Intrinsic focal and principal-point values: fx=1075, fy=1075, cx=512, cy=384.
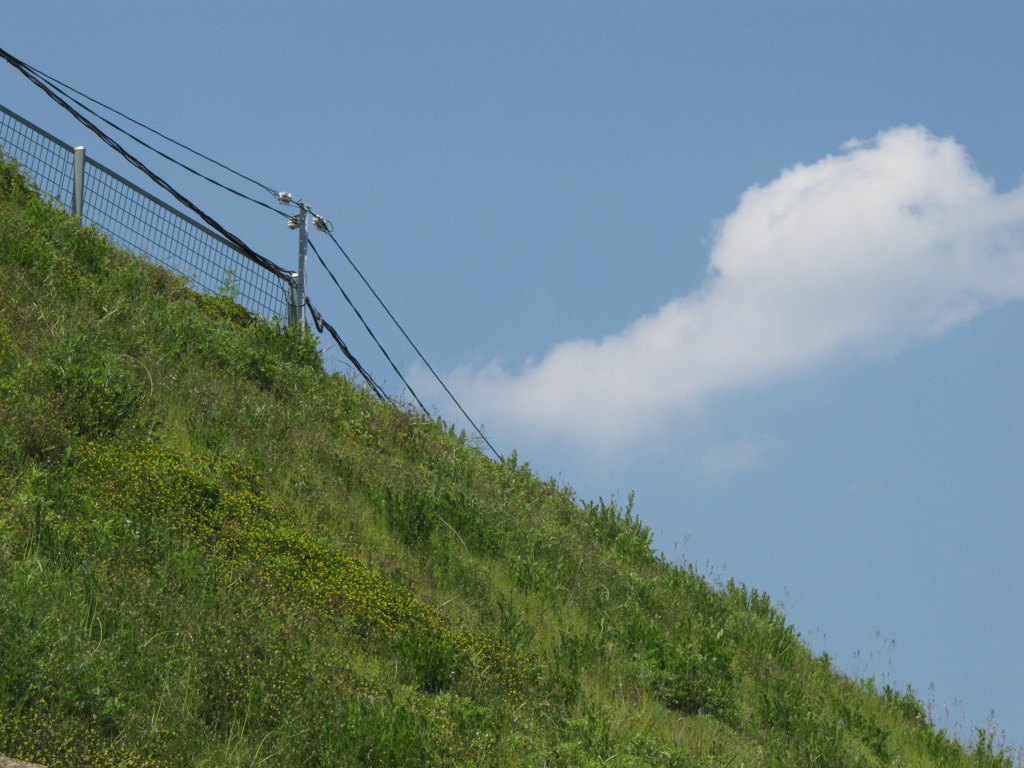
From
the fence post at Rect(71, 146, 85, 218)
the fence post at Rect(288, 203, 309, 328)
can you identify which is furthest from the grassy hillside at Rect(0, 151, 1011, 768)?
the fence post at Rect(288, 203, 309, 328)

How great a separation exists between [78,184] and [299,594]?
10.2 m

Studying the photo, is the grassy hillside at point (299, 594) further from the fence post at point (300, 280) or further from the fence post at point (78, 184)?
the fence post at point (300, 280)

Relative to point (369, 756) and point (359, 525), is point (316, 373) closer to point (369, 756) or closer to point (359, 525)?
point (359, 525)

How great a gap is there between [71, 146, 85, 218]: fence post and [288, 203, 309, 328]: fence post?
321 centimetres

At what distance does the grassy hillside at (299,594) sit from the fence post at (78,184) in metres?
1.02

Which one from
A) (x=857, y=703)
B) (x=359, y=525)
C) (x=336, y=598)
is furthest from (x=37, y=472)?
(x=857, y=703)

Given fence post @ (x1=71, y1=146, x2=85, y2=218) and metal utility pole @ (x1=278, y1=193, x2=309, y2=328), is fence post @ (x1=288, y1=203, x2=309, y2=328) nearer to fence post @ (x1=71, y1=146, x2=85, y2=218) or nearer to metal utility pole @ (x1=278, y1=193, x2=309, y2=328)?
metal utility pole @ (x1=278, y1=193, x2=309, y2=328)

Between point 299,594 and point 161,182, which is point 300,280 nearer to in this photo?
point 161,182

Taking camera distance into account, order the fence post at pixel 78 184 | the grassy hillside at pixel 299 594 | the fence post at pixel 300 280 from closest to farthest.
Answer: the grassy hillside at pixel 299 594 → the fence post at pixel 78 184 → the fence post at pixel 300 280

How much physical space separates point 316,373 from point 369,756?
8.92 m

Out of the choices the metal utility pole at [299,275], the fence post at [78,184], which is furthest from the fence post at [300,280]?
the fence post at [78,184]

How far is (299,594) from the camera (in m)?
7.79

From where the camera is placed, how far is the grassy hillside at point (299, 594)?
6.13m

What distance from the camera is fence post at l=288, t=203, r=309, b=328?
17.0 meters
